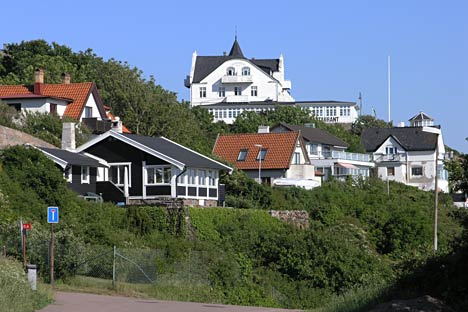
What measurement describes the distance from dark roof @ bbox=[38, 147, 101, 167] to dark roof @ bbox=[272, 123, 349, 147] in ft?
120

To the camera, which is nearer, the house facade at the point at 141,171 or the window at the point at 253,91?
the house facade at the point at 141,171

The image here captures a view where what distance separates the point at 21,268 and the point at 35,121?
105 feet

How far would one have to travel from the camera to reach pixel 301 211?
205 feet

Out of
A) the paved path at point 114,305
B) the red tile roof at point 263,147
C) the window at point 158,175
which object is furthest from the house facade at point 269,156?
the paved path at point 114,305

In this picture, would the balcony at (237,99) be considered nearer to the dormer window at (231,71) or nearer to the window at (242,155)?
the dormer window at (231,71)

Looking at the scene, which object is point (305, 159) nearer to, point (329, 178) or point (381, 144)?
point (329, 178)

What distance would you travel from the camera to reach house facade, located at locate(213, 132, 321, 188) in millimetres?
75875

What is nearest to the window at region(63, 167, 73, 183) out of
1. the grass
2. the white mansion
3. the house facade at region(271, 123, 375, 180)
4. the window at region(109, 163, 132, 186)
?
the window at region(109, 163, 132, 186)

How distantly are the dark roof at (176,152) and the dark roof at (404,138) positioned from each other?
1876 inches

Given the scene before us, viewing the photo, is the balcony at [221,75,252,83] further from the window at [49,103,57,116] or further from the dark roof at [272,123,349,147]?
A: the window at [49,103,57,116]

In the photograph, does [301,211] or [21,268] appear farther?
[301,211]

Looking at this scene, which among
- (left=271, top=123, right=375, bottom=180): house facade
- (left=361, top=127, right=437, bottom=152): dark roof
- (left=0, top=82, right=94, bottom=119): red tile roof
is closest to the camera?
(left=0, top=82, right=94, bottom=119): red tile roof

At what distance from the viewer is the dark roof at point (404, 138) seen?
340 feet

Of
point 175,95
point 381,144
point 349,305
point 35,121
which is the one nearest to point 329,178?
point 175,95
